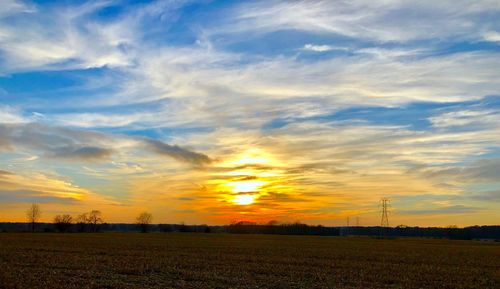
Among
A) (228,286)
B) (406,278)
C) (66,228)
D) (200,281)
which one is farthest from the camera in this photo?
(66,228)

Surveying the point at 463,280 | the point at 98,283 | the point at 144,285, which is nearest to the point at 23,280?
the point at 98,283

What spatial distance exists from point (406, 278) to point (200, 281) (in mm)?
14440

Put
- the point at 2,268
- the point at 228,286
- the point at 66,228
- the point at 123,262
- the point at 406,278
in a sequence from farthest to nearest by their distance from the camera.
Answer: the point at 66,228 < the point at 123,262 < the point at 406,278 < the point at 2,268 < the point at 228,286

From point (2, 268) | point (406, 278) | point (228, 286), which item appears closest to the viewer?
point (228, 286)

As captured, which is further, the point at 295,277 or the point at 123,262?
the point at 123,262

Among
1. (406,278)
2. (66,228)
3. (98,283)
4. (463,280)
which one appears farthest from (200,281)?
(66,228)

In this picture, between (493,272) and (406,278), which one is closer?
(406,278)

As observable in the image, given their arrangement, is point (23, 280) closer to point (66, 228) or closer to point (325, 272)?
point (325, 272)

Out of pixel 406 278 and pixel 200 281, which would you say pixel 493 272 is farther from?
pixel 200 281

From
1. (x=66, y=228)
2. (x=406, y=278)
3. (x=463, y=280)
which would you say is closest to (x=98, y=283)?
(x=406, y=278)

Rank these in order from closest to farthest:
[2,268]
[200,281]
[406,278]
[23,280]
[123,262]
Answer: [23,280], [200,281], [2,268], [406,278], [123,262]

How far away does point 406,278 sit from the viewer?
3416cm

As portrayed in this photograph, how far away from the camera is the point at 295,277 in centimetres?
3256

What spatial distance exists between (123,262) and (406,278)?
21.3 meters
